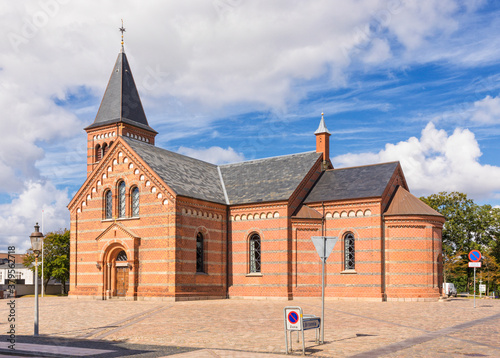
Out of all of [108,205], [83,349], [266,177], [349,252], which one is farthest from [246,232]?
[83,349]

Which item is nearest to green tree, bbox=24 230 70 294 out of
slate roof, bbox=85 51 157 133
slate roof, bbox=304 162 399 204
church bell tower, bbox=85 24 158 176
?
church bell tower, bbox=85 24 158 176

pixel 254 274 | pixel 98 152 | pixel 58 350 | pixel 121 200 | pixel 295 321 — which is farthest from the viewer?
pixel 98 152

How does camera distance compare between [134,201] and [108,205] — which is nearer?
[134,201]

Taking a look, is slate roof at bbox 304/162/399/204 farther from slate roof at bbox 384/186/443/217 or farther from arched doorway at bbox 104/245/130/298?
arched doorway at bbox 104/245/130/298

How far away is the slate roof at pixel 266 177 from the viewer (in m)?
40.0

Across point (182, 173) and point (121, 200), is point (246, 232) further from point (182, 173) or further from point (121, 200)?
point (121, 200)

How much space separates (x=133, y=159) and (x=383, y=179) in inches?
751

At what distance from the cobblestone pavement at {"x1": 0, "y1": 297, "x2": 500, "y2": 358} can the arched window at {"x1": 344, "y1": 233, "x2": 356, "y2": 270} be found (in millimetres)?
12394

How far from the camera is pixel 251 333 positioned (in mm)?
17016

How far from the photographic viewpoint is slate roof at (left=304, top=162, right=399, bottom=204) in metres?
37.5

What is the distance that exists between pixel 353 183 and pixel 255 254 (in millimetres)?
9571

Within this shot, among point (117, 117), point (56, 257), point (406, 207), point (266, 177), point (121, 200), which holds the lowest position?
point (56, 257)

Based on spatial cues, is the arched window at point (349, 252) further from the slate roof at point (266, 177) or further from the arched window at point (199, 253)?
the arched window at point (199, 253)

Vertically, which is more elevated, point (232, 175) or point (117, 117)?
point (117, 117)
